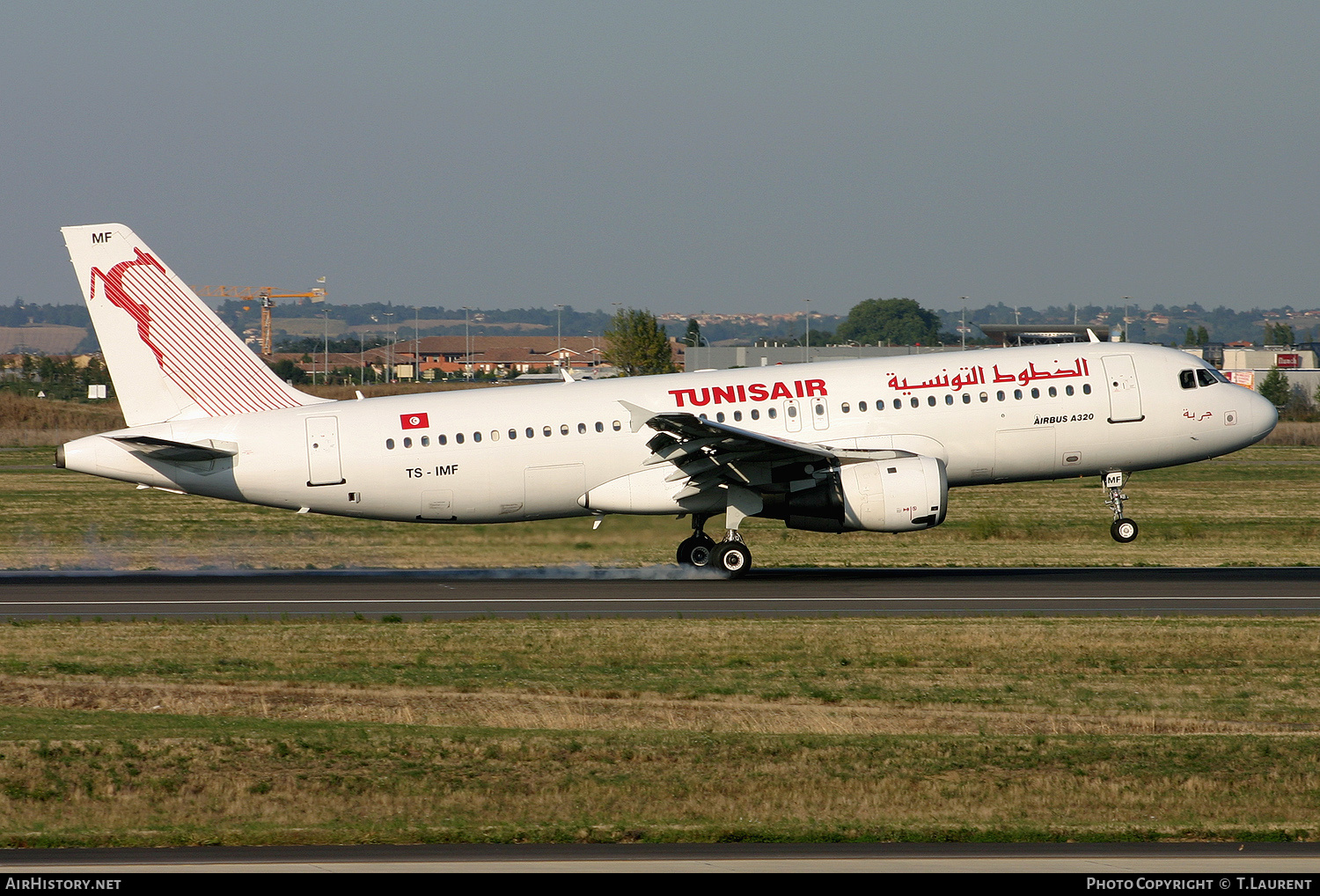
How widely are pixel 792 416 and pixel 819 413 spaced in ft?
1.96

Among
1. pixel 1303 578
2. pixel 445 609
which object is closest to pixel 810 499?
pixel 445 609

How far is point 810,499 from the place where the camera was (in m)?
29.0

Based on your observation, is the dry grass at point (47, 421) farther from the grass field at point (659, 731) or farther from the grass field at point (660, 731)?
the grass field at point (660, 731)

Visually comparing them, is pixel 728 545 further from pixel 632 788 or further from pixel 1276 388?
pixel 1276 388

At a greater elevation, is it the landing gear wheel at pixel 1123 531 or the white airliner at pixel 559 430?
the white airliner at pixel 559 430

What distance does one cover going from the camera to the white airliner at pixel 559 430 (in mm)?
29312

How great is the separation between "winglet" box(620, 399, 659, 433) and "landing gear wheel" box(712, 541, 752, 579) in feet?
10.4

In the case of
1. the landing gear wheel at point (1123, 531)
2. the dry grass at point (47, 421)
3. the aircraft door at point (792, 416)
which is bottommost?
the landing gear wheel at point (1123, 531)

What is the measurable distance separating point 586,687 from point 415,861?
790 centimetres

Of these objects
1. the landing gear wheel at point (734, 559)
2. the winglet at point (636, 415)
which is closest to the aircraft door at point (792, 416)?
the landing gear wheel at point (734, 559)

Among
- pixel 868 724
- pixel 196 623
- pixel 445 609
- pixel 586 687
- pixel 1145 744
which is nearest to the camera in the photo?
pixel 1145 744

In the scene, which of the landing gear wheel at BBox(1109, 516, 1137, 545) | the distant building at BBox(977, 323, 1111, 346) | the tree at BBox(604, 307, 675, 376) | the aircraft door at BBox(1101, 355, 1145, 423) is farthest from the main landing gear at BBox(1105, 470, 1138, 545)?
the tree at BBox(604, 307, 675, 376)

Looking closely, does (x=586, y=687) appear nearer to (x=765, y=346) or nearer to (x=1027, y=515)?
(x=1027, y=515)

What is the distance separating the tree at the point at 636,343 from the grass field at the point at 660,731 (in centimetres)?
9439
